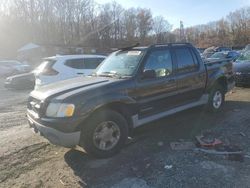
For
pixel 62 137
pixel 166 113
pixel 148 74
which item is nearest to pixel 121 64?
pixel 148 74

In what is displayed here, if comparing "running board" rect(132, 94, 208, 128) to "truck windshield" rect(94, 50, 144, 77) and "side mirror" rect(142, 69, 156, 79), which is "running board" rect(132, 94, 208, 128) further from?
"truck windshield" rect(94, 50, 144, 77)

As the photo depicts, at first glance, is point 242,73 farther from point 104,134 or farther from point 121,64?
point 104,134

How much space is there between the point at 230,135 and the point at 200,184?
2250 millimetres

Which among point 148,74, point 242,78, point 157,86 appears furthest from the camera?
point 242,78

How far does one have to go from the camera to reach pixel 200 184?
4.12m

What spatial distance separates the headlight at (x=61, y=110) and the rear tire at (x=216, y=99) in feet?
13.8

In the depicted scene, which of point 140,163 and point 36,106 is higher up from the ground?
point 36,106

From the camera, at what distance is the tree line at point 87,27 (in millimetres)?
68569

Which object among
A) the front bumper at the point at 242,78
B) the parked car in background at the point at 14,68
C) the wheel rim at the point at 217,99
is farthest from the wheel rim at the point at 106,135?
the parked car in background at the point at 14,68

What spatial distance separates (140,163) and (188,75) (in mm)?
2725

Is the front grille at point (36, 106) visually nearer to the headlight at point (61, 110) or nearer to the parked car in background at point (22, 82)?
the headlight at point (61, 110)

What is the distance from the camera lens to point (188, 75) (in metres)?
6.81

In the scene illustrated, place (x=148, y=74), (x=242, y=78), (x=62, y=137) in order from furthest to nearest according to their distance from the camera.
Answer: (x=242, y=78) < (x=148, y=74) < (x=62, y=137)

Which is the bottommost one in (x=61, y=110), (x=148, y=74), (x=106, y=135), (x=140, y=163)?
(x=140, y=163)
